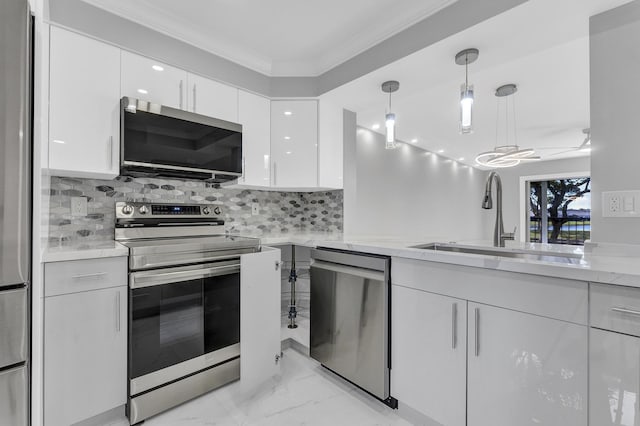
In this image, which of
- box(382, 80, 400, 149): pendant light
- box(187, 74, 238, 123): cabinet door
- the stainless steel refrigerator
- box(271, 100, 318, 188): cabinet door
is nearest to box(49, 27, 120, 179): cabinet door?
box(187, 74, 238, 123): cabinet door

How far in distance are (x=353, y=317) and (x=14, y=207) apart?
1661 millimetres

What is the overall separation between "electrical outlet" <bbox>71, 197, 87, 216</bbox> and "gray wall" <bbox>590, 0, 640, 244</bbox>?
298cm

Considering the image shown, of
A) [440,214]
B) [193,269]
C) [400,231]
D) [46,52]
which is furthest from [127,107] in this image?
[440,214]

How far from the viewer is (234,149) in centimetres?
230

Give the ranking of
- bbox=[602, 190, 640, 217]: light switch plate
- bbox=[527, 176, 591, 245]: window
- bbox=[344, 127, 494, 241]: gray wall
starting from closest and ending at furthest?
1. bbox=[602, 190, 640, 217]: light switch plate
2. bbox=[344, 127, 494, 241]: gray wall
3. bbox=[527, 176, 591, 245]: window

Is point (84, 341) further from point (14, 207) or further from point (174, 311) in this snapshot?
point (14, 207)

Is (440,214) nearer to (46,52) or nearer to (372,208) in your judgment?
(372,208)

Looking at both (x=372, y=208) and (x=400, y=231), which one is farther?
(x=400, y=231)

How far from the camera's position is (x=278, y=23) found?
208 centimetres

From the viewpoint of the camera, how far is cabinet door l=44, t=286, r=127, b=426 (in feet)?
4.62

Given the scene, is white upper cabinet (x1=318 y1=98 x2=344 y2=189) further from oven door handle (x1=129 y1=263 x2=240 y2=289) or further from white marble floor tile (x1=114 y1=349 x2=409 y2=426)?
white marble floor tile (x1=114 y1=349 x2=409 y2=426)

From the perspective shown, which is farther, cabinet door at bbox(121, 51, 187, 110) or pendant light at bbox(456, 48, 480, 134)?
cabinet door at bbox(121, 51, 187, 110)

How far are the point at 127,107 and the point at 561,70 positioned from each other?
3459mm

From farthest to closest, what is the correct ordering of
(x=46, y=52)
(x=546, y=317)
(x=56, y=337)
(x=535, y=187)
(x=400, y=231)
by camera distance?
(x=535, y=187), (x=400, y=231), (x=46, y=52), (x=56, y=337), (x=546, y=317)
